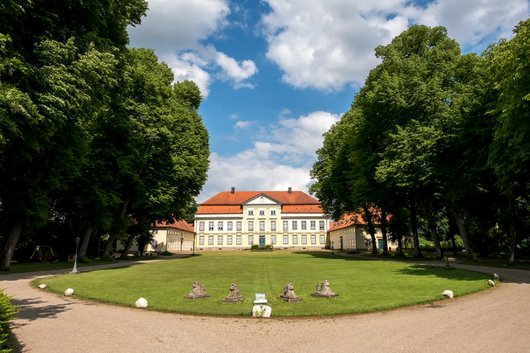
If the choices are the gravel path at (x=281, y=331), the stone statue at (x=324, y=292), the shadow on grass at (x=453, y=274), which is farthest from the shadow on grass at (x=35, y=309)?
the shadow on grass at (x=453, y=274)

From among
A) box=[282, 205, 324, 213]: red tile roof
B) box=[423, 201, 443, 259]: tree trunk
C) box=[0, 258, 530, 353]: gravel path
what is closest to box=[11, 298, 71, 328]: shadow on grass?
box=[0, 258, 530, 353]: gravel path

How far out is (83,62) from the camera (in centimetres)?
1148

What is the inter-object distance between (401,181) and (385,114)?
257 inches

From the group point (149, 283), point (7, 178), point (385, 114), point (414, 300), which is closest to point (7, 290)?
point (149, 283)

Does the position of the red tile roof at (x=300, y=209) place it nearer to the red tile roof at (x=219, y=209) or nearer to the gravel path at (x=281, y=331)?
the red tile roof at (x=219, y=209)

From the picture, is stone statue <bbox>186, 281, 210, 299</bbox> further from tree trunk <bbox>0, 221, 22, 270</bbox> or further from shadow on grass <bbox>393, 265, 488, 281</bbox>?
tree trunk <bbox>0, 221, 22, 270</bbox>

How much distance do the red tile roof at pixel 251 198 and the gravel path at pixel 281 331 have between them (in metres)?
83.5

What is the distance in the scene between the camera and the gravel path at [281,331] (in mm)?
7566

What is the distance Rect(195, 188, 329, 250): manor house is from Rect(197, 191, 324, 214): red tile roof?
0.26 meters

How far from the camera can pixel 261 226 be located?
94.9 metres

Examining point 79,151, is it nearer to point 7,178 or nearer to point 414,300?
point 7,178

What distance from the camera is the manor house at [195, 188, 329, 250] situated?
94.5m

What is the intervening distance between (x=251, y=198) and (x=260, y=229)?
8208 millimetres

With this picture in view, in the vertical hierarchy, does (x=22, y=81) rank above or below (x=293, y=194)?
below
